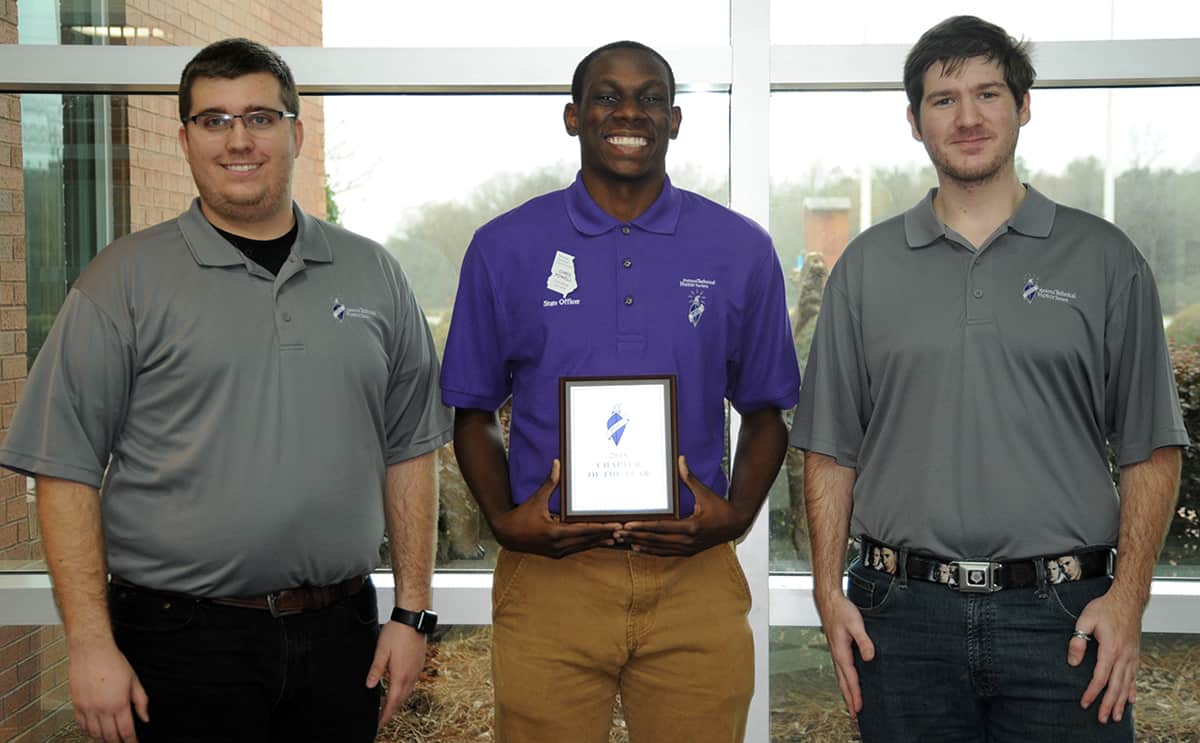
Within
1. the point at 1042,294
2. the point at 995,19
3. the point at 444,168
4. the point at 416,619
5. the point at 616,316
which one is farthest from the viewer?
the point at 444,168

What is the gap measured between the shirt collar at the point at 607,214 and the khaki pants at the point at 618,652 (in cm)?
69

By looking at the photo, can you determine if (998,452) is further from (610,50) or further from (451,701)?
(451,701)

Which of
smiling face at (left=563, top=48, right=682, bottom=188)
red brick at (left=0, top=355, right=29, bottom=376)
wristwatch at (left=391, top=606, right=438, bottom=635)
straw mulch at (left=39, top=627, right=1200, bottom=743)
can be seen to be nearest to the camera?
smiling face at (left=563, top=48, right=682, bottom=188)

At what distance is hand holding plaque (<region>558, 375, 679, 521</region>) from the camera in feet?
6.91

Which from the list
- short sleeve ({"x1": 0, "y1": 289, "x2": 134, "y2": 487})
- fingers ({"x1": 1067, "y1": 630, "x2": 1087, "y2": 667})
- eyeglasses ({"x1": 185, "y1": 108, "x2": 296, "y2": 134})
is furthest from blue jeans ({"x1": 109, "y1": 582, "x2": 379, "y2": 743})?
fingers ({"x1": 1067, "y1": 630, "x2": 1087, "y2": 667})

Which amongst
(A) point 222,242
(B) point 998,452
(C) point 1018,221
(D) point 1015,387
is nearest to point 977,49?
(C) point 1018,221

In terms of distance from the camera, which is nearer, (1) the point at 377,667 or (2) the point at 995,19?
(1) the point at 377,667

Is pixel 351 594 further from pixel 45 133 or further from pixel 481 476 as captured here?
pixel 45 133

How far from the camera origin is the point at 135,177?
3338 millimetres

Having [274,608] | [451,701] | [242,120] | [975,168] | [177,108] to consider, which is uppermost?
[177,108]

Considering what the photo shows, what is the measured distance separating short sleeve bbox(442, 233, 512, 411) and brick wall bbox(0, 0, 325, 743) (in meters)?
1.19

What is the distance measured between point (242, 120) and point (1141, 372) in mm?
1885

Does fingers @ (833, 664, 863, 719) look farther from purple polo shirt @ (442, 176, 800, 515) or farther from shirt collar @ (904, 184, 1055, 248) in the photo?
shirt collar @ (904, 184, 1055, 248)

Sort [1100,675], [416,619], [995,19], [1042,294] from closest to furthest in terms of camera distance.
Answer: [1100,675] → [1042,294] → [416,619] → [995,19]
